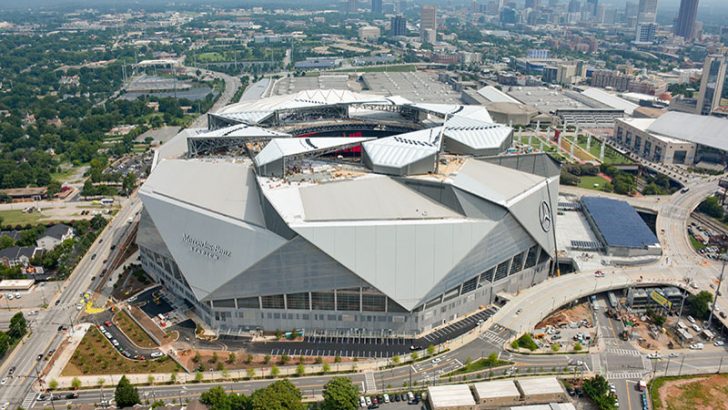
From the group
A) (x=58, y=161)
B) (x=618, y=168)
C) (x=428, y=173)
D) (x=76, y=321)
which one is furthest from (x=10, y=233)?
(x=618, y=168)

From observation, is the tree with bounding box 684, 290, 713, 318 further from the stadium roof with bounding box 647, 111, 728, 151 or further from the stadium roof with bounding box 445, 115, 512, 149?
the stadium roof with bounding box 647, 111, 728, 151

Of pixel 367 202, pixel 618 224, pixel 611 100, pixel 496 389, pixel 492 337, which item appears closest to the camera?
pixel 496 389

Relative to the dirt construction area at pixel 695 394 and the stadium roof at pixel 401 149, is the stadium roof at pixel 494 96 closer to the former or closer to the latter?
the stadium roof at pixel 401 149

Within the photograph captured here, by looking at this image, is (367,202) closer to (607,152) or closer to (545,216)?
(545,216)

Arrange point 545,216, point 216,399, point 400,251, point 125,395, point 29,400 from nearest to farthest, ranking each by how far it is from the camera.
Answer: point 216,399 < point 125,395 < point 29,400 < point 400,251 < point 545,216

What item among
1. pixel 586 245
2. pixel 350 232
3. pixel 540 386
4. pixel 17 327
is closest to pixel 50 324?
pixel 17 327
